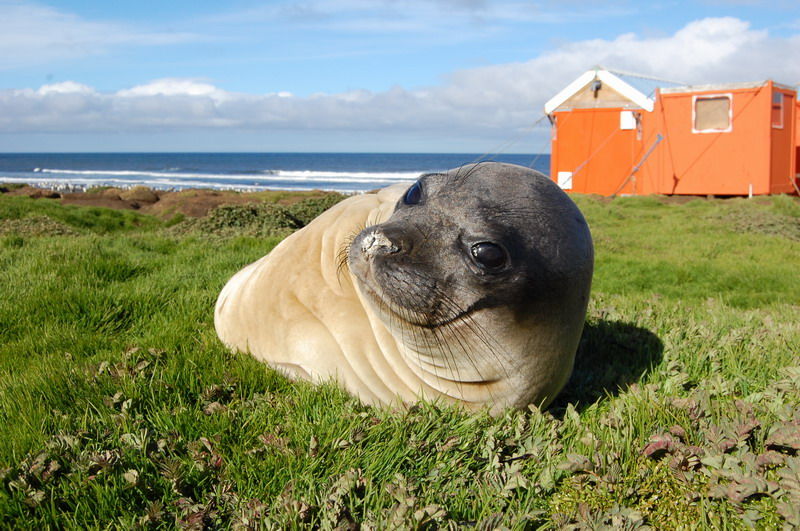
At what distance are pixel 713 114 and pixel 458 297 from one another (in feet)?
49.3

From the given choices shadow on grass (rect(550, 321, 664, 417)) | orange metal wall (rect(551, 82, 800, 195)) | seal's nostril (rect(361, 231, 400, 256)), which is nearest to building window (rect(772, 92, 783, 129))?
orange metal wall (rect(551, 82, 800, 195))

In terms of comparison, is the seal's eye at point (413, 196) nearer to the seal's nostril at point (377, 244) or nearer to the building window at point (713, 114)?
the seal's nostril at point (377, 244)

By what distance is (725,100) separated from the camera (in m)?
15.3

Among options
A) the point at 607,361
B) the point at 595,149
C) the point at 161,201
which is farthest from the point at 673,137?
the point at 607,361

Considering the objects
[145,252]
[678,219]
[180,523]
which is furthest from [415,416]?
[678,219]

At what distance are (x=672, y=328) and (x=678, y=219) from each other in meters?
8.49

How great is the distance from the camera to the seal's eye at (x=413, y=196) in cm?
273

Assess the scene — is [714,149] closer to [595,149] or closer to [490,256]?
[595,149]

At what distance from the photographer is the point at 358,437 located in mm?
2533

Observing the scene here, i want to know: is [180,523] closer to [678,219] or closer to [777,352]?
[777,352]

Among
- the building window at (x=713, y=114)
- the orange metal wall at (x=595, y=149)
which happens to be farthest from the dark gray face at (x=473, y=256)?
the orange metal wall at (x=595, y=149)

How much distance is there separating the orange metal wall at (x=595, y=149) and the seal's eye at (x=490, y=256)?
1562 cm

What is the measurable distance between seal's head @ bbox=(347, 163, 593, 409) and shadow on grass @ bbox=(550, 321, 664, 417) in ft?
1.77

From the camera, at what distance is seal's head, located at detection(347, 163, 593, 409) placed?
2453 mm
